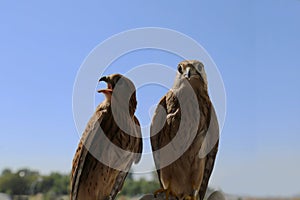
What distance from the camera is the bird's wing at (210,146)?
3.25 feet

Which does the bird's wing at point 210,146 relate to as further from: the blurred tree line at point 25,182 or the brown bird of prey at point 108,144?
the blurred tree line at point 25,182

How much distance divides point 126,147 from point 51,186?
2.86 m

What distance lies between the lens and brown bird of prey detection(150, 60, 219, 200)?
3.11 feet

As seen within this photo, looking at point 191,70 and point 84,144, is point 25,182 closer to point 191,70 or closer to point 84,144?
point 84,144

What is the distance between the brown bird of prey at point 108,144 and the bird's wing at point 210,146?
172 millimetres

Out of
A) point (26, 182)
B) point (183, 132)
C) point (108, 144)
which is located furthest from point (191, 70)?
point (26, 182)

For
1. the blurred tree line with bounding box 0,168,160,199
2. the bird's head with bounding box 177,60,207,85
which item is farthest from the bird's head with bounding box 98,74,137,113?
the blurred tree line with bounding box 0,168,160,199

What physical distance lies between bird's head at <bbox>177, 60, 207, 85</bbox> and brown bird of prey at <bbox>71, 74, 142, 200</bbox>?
0.13 m

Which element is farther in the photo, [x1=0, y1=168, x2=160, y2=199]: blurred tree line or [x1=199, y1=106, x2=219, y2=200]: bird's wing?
[x1=0, y1=168, x2=160, y2=199]: blurred tree line

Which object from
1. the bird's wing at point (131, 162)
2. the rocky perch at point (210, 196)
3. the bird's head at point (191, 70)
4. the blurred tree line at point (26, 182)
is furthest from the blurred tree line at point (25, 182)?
the bird's head at point (191, 70)

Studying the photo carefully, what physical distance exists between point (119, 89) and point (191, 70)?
19 cm

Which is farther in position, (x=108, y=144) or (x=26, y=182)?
(x=26, y=182)

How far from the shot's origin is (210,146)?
3.28 feet

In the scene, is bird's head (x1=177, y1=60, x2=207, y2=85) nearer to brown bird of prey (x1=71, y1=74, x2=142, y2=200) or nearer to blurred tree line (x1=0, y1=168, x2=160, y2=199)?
brown bird of prey (x1=71, y1=74, x2=142, y2=200)
